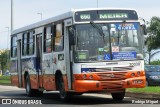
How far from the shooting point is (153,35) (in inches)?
2108

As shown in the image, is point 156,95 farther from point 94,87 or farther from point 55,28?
point 55,28

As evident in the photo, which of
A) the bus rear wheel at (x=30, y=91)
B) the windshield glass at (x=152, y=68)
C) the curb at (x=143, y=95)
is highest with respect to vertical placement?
the windshield glass at (x=152, y=68)

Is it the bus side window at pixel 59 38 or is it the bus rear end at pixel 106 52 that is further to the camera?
the bus side window at pixel 59 38

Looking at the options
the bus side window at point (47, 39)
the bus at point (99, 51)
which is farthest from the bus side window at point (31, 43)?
the bus at point (99, 51)

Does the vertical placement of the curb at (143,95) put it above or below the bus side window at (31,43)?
below

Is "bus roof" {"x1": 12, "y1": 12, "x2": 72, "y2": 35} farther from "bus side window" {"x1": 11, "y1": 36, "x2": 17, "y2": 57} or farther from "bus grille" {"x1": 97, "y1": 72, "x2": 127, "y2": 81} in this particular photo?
"bus grille" {"x1": 97, "y1": 72, "x2": 127, "y2": 81}

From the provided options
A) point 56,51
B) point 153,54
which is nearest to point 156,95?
point 56,51

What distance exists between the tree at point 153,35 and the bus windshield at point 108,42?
35.8 meters

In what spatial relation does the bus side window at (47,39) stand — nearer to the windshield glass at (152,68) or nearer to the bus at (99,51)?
the bus at (99,51)

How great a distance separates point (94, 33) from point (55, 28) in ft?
8.34

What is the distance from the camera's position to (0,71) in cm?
13150

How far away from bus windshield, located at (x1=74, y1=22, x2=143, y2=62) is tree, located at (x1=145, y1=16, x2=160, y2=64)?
35.8 m

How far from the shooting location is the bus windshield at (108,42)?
16.8 meters

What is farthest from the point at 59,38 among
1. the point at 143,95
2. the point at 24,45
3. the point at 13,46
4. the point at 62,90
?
the point at 13,46
